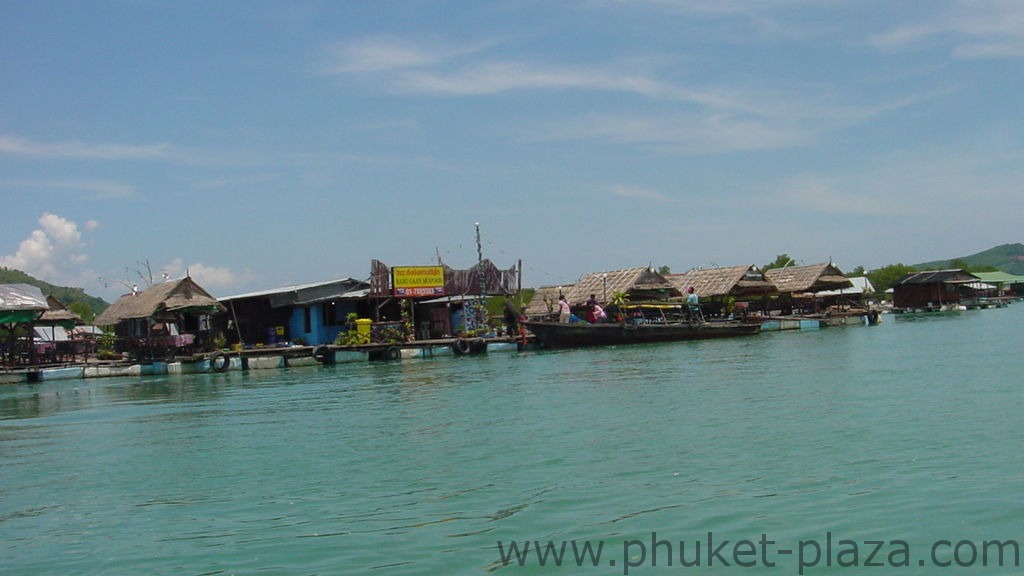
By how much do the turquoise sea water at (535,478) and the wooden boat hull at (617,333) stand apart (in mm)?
15616

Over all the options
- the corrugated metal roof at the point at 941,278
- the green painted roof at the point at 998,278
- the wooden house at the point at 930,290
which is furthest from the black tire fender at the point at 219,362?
the green painted roof at the point at 998,278

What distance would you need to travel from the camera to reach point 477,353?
32.3 meters

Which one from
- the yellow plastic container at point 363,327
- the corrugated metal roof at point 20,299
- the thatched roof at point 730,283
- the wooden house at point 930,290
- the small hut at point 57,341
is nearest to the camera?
the corrugated metal roof at point 20,299

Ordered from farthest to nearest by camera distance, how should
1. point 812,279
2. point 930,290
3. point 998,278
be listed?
point 998,278, point 930,290, point 812,279

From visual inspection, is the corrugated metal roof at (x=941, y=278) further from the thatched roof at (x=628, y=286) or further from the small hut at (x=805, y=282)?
the thatched roof at (x=628, y=286)

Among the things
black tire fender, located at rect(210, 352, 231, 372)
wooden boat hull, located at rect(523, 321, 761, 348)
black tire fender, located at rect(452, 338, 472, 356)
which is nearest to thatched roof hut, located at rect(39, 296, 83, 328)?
black tire fender, located at rect(210, 352, 231, 372)

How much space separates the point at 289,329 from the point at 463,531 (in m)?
29.5

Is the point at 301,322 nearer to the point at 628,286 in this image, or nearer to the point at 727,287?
the point at 628,286

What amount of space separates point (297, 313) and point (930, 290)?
5213cm

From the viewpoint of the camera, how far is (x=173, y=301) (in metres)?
31.0

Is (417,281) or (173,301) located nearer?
(173,301)

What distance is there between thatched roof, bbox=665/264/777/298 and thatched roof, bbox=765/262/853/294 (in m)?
2.75

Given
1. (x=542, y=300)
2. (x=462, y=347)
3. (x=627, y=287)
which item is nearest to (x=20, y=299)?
(x=462, y=347)

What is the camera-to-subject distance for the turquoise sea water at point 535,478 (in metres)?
6.75
